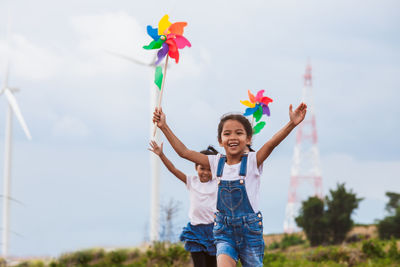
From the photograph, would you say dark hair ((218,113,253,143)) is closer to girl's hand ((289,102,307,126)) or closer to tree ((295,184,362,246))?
girl's hand ((289,102,307,126))

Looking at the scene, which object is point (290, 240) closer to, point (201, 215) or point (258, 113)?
point (201, 215)

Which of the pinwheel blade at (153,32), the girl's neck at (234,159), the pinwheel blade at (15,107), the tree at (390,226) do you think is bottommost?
the girl's neck at (234,159)

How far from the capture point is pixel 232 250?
167 inches

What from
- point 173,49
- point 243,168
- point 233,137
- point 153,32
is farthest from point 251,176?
point 153,32

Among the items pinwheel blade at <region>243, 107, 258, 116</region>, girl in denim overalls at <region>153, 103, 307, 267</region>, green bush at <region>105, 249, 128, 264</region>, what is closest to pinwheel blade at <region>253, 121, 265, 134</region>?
pinwheel blade at <region>243, 107, 258, 116</region>

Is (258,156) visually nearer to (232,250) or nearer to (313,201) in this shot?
(232,250)

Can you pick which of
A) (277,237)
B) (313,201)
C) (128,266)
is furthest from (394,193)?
(128,266)

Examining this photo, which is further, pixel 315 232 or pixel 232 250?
pixel 315 232

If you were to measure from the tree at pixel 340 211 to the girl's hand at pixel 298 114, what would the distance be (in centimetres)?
1226

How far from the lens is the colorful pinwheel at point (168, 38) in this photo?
4.61m

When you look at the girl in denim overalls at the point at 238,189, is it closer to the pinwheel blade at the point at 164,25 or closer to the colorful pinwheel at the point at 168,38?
the colorful pinwheel at the point at 168,38

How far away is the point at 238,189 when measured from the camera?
425 centimetres

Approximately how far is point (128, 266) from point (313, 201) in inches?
304

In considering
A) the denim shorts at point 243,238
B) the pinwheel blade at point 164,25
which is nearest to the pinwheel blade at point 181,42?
the pinwheel blade at point 164,25
